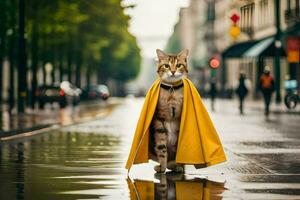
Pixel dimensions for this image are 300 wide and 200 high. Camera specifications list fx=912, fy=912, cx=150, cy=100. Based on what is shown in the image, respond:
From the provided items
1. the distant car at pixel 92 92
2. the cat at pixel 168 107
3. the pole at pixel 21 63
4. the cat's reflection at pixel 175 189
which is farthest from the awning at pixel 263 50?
the cat's reflection at pixel 175 189

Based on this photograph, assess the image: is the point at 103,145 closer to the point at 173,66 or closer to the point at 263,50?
the point at 173,66

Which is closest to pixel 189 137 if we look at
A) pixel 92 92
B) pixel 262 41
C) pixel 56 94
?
pixel 56 94

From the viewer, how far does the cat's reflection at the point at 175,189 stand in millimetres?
9992

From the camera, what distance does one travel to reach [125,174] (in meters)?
12.6

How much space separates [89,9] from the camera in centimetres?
6694

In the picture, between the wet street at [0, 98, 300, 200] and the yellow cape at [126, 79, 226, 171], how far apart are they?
10.5 inches

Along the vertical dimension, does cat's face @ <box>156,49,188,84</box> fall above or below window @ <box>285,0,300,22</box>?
below

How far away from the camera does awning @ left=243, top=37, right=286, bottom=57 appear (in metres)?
58.2

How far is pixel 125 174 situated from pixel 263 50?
46.5m

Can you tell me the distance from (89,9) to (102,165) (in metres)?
53.5

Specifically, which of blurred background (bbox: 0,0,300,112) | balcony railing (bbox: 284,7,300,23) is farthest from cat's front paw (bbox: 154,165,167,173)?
balcony railing (bbox: 284,7,300,23)

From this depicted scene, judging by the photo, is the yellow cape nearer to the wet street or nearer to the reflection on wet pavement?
the wet street

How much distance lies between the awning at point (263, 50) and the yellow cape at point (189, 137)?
1698 inches

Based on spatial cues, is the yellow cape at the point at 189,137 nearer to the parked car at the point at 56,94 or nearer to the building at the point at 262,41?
the building at the point at 262,41
